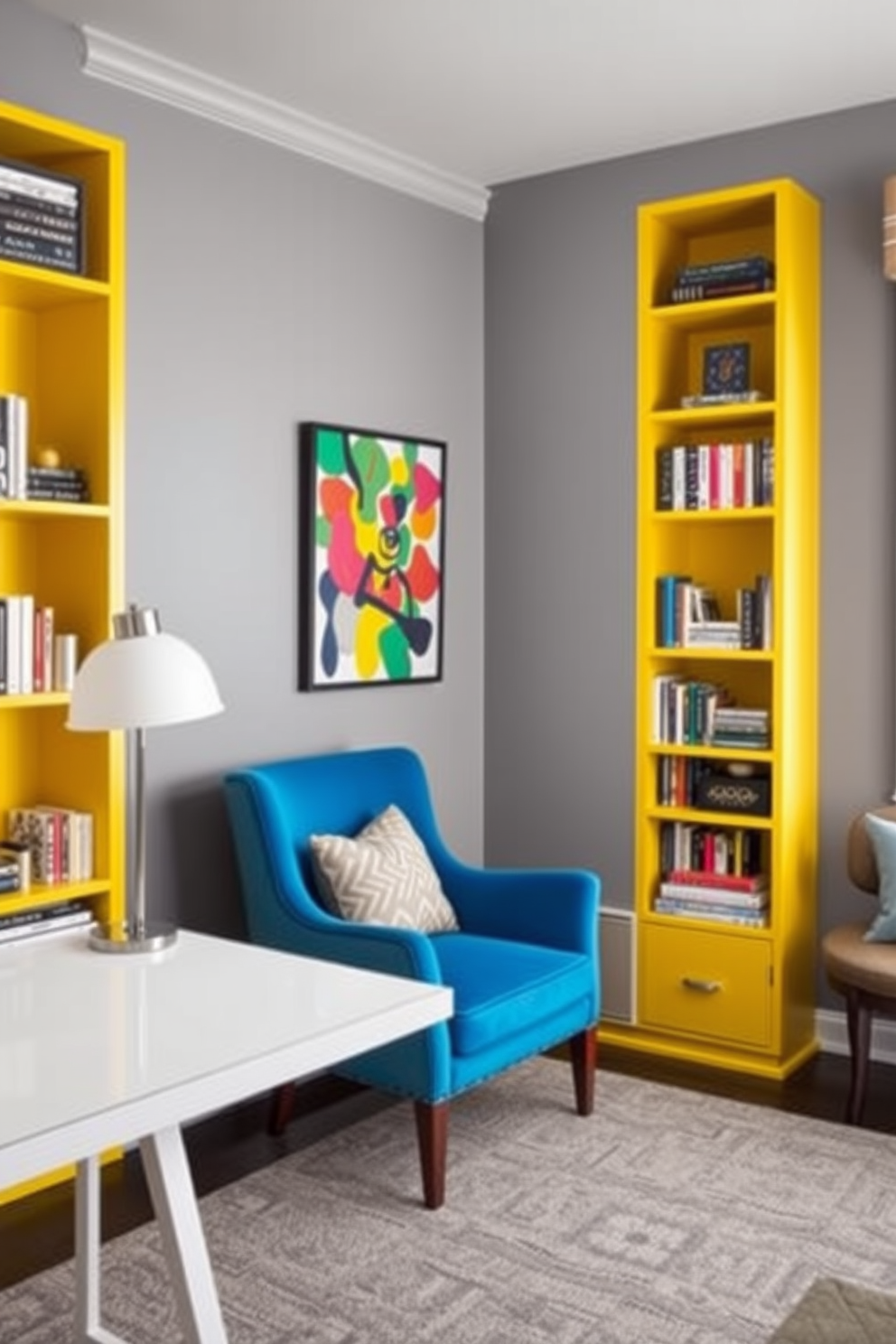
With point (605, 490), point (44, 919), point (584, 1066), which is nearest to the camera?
point (44, 919)

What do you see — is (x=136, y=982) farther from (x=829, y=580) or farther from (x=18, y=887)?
(x=829, y=580)

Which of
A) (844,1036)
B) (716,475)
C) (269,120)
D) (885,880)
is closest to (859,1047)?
(885,880)

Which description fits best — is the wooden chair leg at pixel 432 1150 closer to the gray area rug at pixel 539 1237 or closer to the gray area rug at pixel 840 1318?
the gray area rug at pixel 539 1237

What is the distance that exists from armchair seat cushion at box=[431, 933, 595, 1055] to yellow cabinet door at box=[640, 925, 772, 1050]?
23.6 inches

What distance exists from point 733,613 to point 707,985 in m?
1.12

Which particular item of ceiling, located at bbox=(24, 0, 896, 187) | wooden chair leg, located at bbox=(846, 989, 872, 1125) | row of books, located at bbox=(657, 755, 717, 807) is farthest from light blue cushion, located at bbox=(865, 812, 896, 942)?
ceiling, located at bbox=(24, 0, 896, 187)

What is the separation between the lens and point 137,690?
2.44m

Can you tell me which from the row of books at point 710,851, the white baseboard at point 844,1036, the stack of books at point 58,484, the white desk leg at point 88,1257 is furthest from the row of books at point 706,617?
the white desk leg at point 88,1257

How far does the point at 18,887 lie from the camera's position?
302cm

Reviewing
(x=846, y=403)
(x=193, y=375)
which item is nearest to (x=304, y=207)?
(x=193, y=375)

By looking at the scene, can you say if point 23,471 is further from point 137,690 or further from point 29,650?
point 137,690

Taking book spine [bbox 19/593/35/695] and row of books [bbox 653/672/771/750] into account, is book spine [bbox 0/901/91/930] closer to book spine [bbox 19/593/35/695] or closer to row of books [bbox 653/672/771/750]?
book spine [bbox 19/593/35/695]

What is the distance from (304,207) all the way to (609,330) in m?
1.05

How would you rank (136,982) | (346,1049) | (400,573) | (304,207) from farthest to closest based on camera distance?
1. (400,573)
2. (304,207)
3. (136,982)
4. (346,1049)
